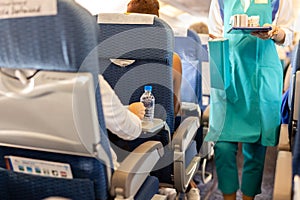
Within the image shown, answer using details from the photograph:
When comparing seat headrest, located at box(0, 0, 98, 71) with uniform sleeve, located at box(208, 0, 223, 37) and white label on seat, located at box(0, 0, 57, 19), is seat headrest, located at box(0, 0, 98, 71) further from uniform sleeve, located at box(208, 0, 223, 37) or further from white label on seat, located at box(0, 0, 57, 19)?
uniform sleeve, located at box(208, 0, 223, 37)

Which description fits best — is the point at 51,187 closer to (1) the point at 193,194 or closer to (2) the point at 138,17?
Answer: (2) the point at 138,17

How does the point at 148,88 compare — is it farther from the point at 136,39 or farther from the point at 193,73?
the point at 193,73

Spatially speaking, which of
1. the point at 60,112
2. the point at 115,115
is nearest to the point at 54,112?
the point at 60,112

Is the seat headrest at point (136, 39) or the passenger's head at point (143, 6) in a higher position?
the passenger's head at point (143, 6)

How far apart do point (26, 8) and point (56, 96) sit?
0.27 meters

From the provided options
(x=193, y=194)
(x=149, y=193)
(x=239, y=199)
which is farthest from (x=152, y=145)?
(x=239, y=199)

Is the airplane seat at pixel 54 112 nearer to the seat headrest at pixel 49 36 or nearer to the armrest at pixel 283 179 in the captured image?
the seat headrest at pixel 49 36

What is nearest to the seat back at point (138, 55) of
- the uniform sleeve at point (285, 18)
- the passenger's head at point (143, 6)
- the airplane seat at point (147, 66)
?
the airplane seat at point (147, 66)

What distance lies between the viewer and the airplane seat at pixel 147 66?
1.60 meters

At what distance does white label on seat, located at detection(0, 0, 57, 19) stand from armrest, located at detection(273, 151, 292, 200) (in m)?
0.93

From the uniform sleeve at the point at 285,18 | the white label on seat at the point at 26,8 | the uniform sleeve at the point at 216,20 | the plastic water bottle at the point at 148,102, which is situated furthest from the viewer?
the uniform sleeve at the point at 216,20

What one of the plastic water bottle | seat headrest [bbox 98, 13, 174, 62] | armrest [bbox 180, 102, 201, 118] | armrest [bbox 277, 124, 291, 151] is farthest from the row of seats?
armrest [bbox 180, 102, 201, 118]

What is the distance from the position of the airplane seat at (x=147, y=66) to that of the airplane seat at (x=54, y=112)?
52cm

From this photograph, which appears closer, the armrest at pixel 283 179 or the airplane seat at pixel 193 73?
the armrest at pixel 283 179
